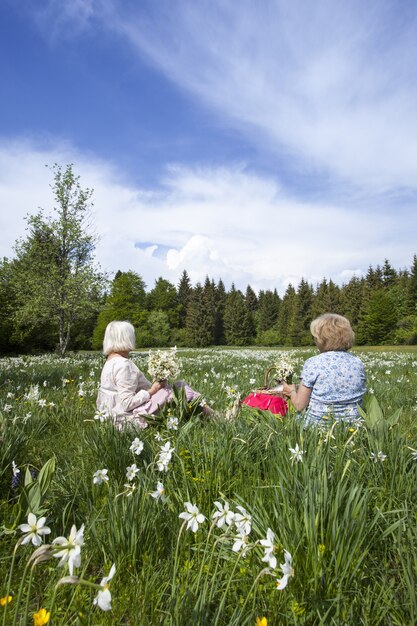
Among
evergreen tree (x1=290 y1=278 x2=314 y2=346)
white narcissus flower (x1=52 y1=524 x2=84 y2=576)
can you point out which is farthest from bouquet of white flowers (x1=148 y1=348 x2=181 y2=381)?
evergreen tree (x1=290 y1=278 x2=314 y2=346)

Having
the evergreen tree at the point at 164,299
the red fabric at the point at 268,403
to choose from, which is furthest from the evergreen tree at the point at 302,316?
the red fabric at the point at 268,403

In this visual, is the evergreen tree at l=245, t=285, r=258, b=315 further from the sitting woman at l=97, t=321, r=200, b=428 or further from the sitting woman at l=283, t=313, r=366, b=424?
the sitting woman at l=283, t=313, r=366, b=424

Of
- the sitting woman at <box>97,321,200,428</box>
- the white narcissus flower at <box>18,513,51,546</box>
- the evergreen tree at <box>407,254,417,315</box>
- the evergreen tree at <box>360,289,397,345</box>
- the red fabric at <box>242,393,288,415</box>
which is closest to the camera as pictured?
the white narcissus flower at <box>18,513,51,546</box>

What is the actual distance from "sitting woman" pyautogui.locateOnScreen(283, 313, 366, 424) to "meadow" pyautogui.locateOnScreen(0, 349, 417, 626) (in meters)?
0.69

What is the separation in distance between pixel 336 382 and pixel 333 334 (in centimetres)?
52

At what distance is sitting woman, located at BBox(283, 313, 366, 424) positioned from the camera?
3.93 metres

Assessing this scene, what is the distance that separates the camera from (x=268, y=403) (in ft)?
15.1

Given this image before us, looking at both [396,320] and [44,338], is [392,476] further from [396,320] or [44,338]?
[396,320]

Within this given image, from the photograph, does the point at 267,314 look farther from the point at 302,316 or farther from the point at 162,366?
the point at 162,366

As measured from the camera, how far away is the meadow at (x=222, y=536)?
151 cm

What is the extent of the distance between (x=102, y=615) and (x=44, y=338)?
3808 centimetres

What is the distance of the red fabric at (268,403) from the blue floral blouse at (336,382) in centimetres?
65

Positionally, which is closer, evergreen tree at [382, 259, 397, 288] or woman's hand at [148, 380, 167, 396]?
woman's hand at [148, 380, 167, 396]

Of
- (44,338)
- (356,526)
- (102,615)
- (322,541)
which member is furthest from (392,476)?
(44,338)
